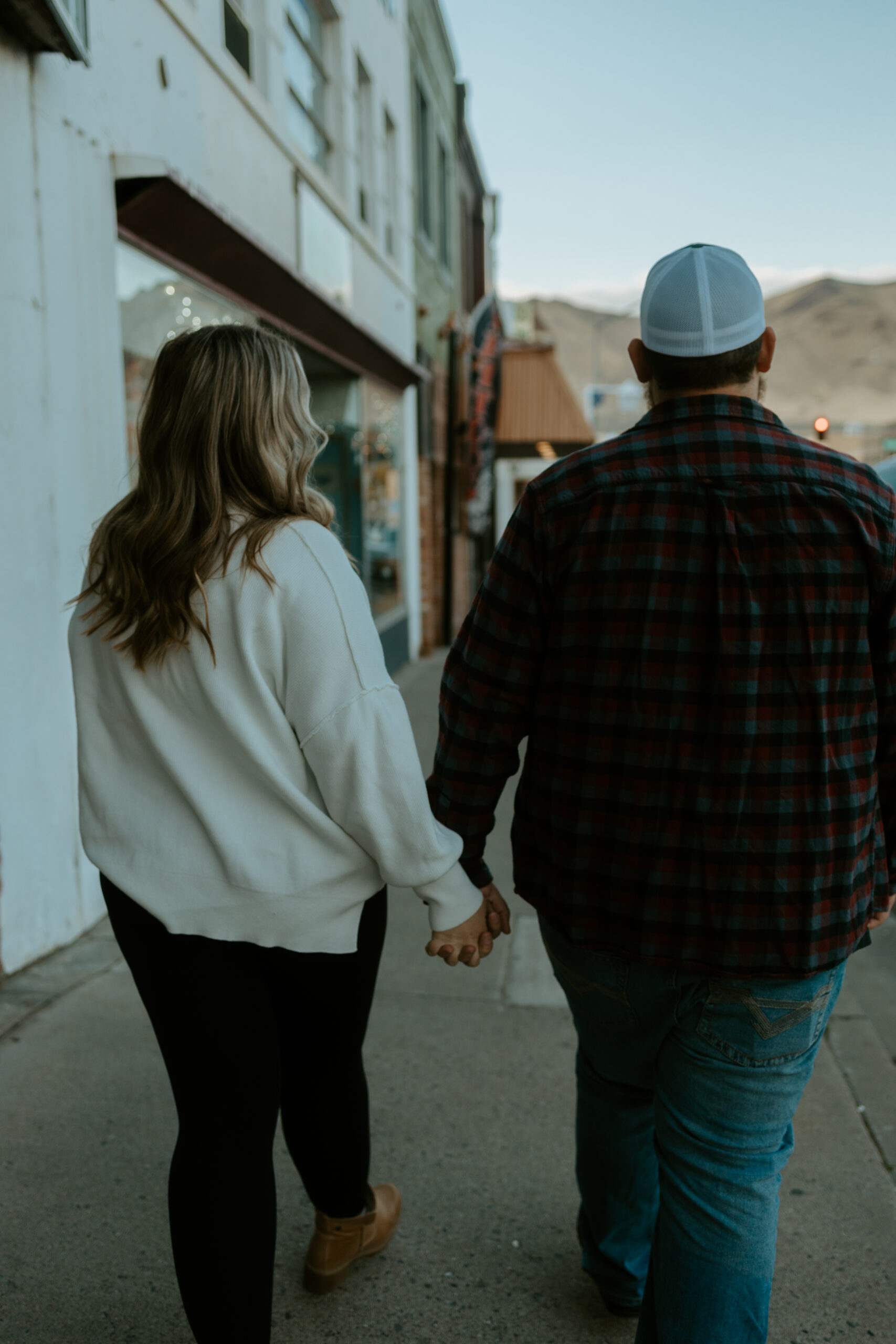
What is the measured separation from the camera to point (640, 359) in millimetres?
1744

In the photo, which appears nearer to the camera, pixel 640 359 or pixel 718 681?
pixel 718 681

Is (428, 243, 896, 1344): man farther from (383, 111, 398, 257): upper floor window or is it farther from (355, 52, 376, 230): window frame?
(383, 111, 398, 257): upper floor window

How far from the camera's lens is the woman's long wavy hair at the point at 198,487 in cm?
163

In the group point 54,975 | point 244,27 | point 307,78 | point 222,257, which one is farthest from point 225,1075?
point 307,78

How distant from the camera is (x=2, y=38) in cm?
351

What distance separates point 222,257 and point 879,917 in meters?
4.84

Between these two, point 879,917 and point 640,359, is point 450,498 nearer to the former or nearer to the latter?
point 640,359

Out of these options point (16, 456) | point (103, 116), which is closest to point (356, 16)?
point (103, 116)

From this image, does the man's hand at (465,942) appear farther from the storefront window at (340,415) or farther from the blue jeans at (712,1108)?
the storefront window at (340,415)

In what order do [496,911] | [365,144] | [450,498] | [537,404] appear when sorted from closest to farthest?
[496,911]
[365,144]
[450,498]
[537,404]

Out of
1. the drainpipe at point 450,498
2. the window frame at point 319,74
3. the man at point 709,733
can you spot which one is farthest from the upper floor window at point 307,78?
the man at point 709,733

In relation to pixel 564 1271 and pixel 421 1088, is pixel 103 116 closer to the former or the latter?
pixel 421 1088

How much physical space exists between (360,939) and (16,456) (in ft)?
8.31

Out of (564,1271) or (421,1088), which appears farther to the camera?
(421,1088)
